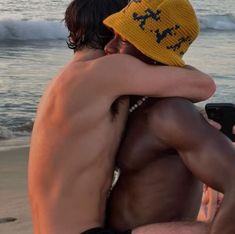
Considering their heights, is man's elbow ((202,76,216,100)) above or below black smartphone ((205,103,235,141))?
above

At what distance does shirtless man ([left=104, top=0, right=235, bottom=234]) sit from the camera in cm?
231

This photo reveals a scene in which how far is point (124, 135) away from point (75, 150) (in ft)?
0.61

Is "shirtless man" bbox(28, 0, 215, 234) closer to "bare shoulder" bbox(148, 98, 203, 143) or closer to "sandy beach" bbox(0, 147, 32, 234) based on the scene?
"bare shoulder" bbox(148, 98, 203, 143)

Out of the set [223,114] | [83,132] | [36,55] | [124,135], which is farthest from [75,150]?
[36,55]

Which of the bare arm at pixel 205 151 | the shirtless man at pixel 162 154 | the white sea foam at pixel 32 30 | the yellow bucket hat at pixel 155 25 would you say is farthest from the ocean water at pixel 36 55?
the bare arm at pixel 205 151

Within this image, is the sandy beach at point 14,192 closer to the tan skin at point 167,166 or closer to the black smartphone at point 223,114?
the black smartphone at point 223,114

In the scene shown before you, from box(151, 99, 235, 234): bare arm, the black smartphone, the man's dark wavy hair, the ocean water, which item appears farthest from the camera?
the ocean water

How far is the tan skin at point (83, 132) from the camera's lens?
2.51m

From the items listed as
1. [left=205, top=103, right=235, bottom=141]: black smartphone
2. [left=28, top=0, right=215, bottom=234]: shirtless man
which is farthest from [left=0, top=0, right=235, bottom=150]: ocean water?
[left=28, top=0, right=215, bottom=234]: shirtless man

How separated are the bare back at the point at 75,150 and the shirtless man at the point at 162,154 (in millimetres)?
77

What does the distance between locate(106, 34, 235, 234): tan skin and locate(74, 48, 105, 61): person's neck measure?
0.10m

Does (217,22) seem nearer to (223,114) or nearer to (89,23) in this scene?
(223,114)

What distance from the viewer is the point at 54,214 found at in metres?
2.63

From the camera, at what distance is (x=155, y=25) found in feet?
8.18
